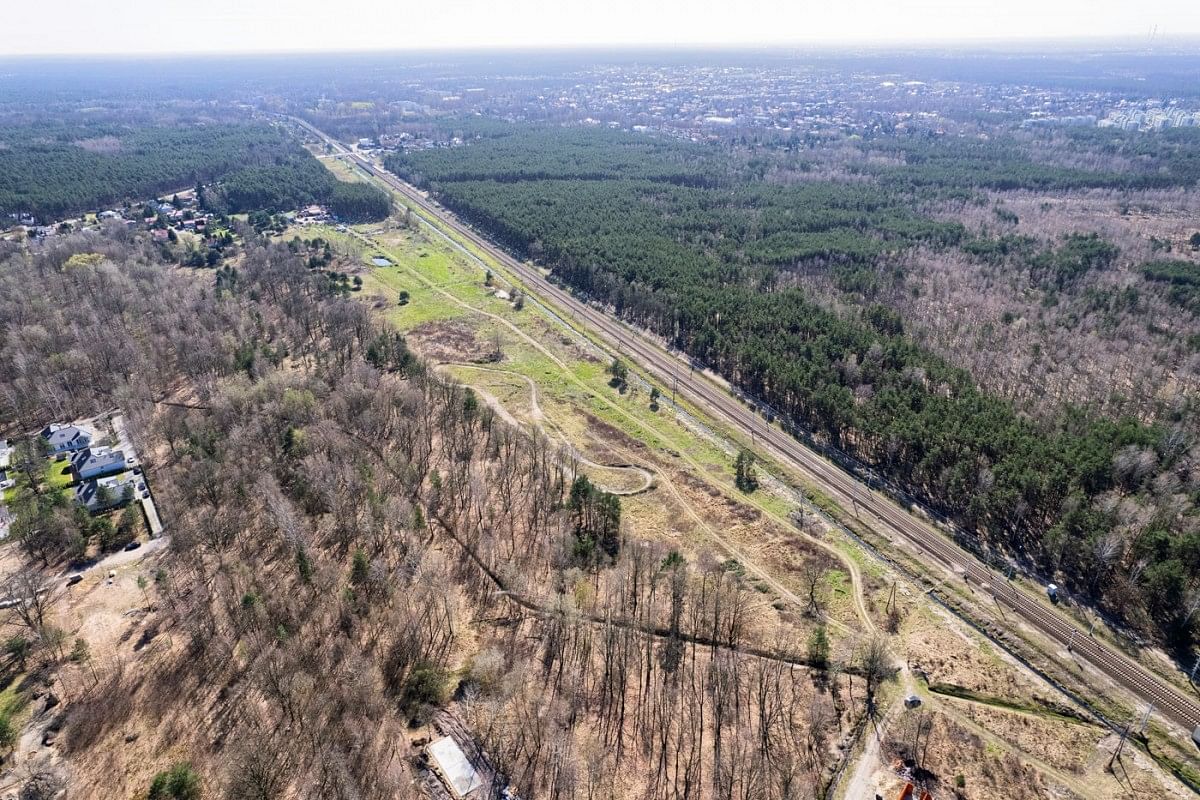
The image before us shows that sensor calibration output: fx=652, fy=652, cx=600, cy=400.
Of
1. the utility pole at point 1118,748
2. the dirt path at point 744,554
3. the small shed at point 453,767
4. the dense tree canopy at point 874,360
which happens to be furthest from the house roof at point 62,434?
the utility pole at point 1118,748

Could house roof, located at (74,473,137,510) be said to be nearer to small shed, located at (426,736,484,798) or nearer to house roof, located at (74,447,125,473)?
house roof, located at (74,447,125,473)

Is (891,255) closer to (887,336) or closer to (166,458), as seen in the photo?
(887,336)

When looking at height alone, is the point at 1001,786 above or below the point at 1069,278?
below

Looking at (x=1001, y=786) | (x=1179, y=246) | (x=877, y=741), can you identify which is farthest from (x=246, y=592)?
(x=1179, y=246)

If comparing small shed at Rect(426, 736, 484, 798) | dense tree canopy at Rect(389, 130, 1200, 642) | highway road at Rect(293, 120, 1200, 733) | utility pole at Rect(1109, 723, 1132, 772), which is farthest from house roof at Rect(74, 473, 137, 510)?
utility pole at Rect(1109, 723, 1132, 772)

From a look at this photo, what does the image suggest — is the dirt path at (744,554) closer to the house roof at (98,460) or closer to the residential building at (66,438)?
the house roof at (98,460)
